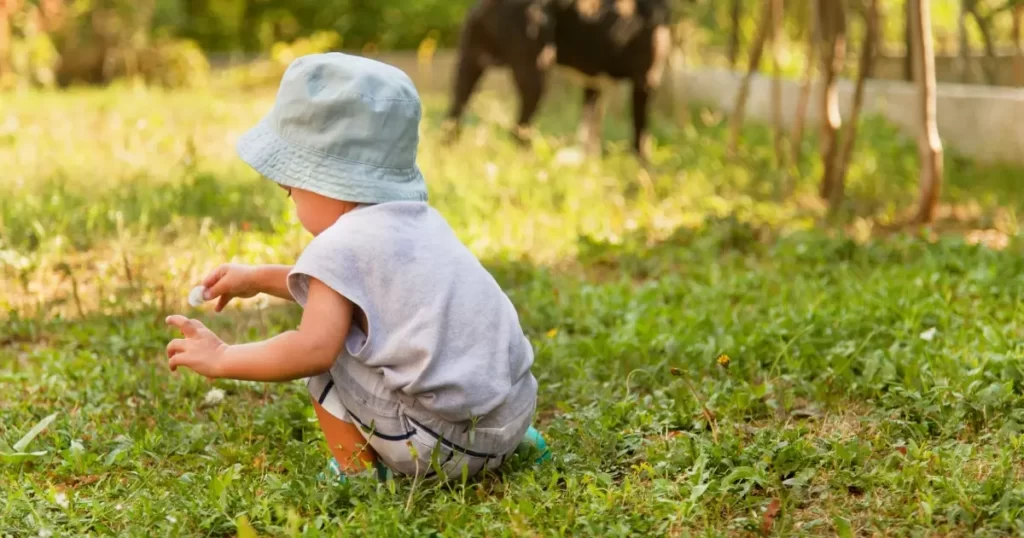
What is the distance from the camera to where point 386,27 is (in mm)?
17297

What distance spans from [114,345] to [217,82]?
10.9 metres

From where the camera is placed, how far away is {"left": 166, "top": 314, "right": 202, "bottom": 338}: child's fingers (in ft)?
7.91

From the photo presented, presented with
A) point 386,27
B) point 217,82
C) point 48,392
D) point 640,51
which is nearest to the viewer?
point 48,392

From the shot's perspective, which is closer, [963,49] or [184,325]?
[184,325]

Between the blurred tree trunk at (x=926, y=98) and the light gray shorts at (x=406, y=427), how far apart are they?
12.6ft

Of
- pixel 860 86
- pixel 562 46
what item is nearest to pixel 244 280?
pixel 860 86

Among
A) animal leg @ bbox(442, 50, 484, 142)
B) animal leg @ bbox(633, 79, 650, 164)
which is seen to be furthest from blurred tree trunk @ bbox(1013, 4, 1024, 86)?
animal leg @ bbox(442, 50, 484, 142)

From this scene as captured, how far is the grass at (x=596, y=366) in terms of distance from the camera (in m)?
2.48

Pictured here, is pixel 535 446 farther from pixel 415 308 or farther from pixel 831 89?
pixel 831 89

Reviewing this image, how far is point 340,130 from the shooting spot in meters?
2.48

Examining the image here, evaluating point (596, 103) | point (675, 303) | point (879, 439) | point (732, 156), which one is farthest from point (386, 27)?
point (879, 439)

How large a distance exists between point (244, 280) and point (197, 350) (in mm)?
245

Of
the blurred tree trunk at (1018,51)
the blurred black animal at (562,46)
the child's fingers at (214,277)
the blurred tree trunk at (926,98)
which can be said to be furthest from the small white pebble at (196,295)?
the blurred tree trunk at (1018,51)

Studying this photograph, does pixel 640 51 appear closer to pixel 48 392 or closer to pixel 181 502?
pixel 48 392
